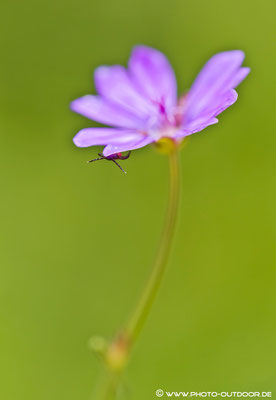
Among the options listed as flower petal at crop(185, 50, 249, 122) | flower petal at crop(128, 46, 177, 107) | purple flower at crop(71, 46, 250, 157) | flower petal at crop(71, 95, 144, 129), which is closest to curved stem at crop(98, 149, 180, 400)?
purple flower at crop(71, 46, 250, 157)

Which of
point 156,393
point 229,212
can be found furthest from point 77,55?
point 156,393

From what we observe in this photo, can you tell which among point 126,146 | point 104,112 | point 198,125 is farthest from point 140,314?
point 104,112

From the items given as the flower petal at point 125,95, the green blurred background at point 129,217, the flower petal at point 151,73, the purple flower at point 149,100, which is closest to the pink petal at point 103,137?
the purple flower at point 149,100

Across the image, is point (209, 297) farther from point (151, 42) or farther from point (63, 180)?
point (151, 42)

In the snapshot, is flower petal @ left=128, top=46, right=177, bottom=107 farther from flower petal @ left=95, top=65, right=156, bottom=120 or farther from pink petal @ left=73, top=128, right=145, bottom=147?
pink petal @ left=73, top=128, right=145, bottom=147

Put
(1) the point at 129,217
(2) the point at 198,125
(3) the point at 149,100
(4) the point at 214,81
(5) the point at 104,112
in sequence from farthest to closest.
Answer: (1) the point at 129,217 → (3) the point at 149,100 → (5) the point at 104,112 → (4) the point at 214,81 → (2) the point at 198,125

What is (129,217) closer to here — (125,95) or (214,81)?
(125,95)

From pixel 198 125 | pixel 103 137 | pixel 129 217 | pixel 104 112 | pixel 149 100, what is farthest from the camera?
pixel 129 217

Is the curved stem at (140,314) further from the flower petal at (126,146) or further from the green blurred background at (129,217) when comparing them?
the green blurred background at (129,217)
